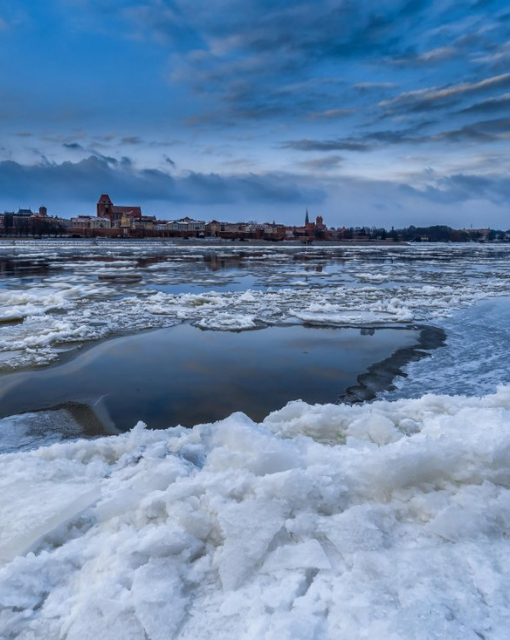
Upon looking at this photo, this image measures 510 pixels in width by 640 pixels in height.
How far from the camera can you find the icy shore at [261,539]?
1841mm

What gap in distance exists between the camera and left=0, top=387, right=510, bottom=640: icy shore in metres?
1.84

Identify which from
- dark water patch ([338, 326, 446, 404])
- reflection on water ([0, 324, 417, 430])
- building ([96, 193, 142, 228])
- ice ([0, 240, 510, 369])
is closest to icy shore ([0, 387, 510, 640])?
reflection on water ([0, 324, 417, 430])

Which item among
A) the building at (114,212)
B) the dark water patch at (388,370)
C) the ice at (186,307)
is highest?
the building at (114,212)

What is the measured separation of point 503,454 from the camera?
2.79 metres

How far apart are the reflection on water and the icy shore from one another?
1.42m

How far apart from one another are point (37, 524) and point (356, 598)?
5.77ft

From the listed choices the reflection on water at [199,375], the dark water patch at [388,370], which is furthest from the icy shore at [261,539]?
the dark water patch at [388,370]

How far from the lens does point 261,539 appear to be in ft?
7.30

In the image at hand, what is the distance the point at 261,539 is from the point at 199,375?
12.3ft

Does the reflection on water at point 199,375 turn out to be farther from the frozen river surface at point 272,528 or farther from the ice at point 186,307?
the ice at point 186,307

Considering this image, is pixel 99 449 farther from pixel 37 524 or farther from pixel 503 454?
pixel 503 454

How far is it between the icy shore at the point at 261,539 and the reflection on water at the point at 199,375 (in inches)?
55.8

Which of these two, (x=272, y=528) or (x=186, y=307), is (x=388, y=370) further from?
(x=186, y=307)

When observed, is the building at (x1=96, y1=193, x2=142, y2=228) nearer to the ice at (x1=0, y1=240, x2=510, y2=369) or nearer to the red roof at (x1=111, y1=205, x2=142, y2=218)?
the red roof at (x1=111, y1=205, x2=142, y2=218)
